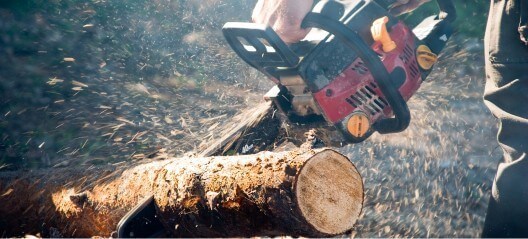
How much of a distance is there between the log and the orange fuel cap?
110 centimetres

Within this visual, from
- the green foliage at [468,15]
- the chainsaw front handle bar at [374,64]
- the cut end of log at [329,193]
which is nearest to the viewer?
the cut end of log at [329,193]

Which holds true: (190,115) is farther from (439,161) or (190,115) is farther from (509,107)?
(509,107)

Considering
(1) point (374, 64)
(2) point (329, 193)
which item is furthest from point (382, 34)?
(2) point (329, 193)

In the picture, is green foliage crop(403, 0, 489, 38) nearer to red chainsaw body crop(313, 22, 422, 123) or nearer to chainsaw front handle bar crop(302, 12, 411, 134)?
red chainsaw body crop(313, 22, 422, 123)

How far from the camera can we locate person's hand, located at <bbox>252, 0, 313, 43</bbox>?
6.81 feet

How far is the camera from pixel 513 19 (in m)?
1.63

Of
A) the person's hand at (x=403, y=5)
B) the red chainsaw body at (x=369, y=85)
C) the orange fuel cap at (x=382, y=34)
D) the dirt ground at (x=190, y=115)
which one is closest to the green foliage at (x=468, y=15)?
the dirt ground at (x=190, y=115)

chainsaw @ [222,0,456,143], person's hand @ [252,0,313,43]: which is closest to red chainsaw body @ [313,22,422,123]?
chainsaw @ [222,0,456,143]

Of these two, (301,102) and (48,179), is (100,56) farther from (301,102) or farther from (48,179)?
(301,102)

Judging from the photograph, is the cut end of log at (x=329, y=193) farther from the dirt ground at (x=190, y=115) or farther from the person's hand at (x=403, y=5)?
the dirt ground at (x=190, y=115)

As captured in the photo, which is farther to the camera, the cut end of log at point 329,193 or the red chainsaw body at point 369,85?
the red chainsaw body at point 369,85

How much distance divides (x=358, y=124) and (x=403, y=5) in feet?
2.86

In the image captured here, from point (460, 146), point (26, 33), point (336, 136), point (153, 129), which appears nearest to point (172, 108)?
point (153, 129)

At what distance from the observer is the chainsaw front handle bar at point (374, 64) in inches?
80.3
